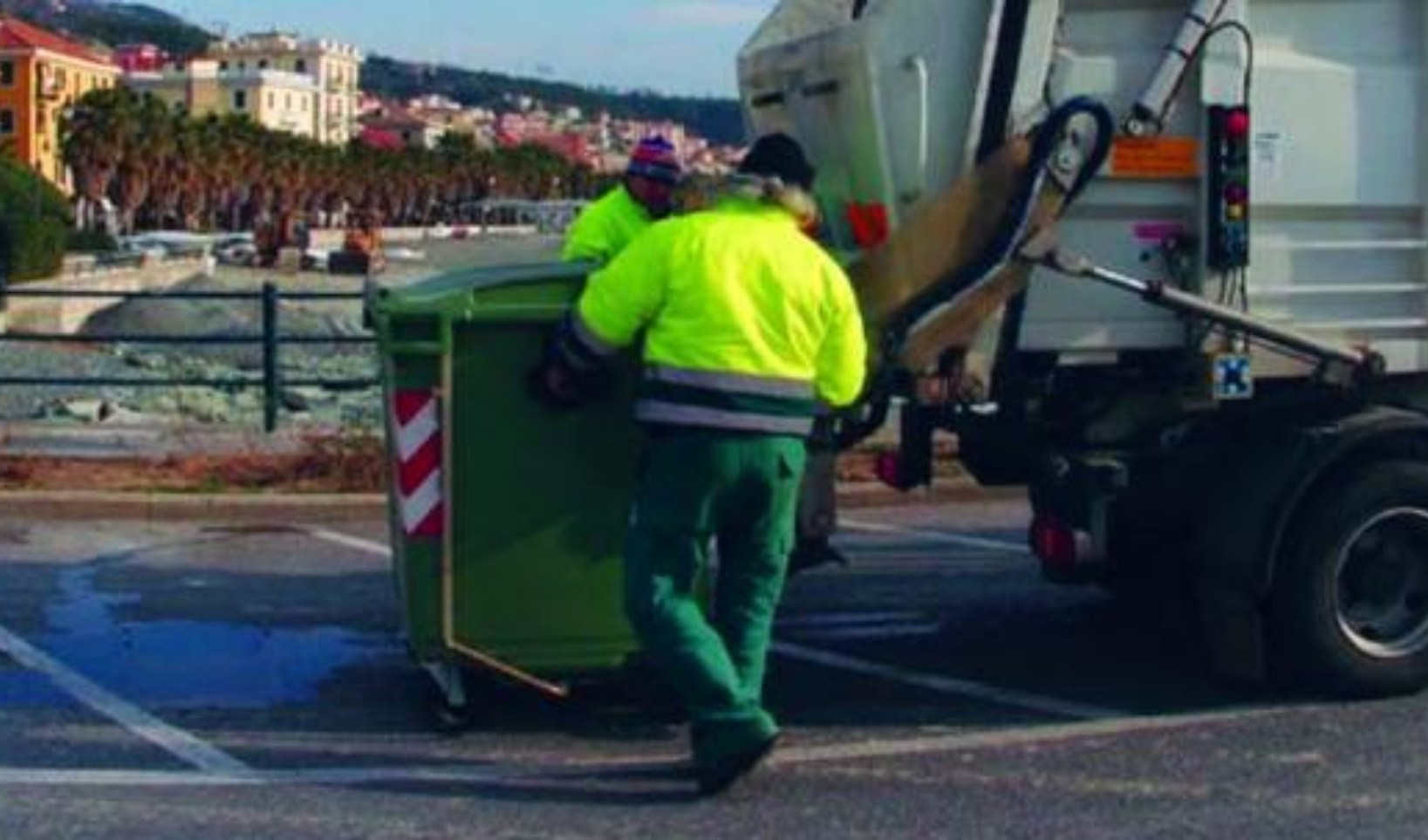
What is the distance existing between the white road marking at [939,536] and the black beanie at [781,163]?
4.51 metres

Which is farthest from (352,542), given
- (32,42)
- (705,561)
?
(32,42)

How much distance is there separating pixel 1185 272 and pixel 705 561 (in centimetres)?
198

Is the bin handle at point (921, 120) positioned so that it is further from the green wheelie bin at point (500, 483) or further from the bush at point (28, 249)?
the bush at point (28, 249)

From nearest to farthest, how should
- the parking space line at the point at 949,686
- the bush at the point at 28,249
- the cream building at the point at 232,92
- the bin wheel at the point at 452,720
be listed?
1. the bin wheel at the point at 452,720
2. the parking space line at the point at 949,686
3. the bush at the point at 28,249
4. the cream building at the point at 232,92

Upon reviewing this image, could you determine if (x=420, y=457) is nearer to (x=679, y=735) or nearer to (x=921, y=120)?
(x=679, y=735)

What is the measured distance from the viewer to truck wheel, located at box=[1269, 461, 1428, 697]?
7.60 m

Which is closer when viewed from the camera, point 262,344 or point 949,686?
point 949,686

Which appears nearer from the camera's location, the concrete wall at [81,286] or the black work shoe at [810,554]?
the black work shoe at [810,554]

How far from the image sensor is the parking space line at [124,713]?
7016mm

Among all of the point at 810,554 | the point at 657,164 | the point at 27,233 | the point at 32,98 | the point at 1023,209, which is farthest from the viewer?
the point at 32,98

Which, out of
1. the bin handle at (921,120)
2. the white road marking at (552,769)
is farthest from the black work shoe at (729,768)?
the bin handle at (921,120)

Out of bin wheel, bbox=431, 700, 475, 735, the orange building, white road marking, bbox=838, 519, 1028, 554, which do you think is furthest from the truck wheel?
the orange building

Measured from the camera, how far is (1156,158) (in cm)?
766

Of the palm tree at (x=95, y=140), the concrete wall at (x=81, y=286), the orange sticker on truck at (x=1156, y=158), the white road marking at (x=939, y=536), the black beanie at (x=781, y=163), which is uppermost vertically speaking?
the palm tree at (x=95, y=140)
